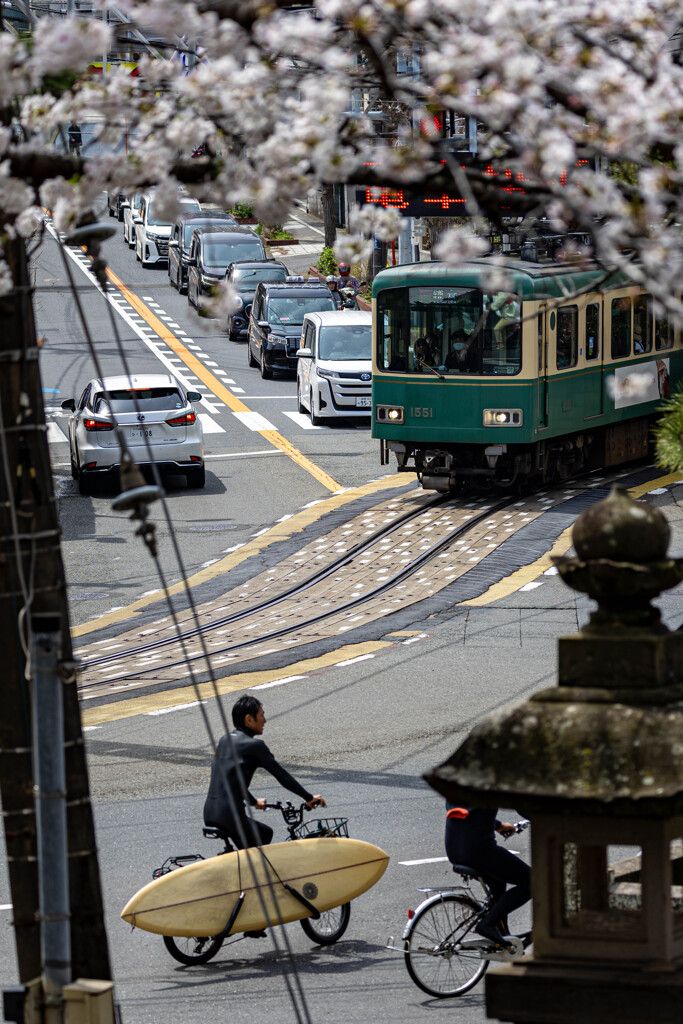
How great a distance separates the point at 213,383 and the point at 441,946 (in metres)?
28.6

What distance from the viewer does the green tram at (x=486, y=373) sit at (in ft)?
73.8

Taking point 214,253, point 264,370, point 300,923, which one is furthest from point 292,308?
point 300,923

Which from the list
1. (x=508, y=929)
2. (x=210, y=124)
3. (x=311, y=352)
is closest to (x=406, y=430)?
(x=311, y=352)

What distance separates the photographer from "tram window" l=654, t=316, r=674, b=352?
26188 mm

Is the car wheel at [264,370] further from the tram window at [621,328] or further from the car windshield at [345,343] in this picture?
the tram window at [621,328]

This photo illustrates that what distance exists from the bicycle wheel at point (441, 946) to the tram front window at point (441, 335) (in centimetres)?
1358

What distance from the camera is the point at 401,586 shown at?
2027 centimetres

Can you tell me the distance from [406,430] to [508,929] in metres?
14.0

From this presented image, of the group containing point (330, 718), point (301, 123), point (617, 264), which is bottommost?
point (330, 718)

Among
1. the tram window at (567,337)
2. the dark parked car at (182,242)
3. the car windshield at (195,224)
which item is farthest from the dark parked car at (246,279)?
the tram window at (567,337)

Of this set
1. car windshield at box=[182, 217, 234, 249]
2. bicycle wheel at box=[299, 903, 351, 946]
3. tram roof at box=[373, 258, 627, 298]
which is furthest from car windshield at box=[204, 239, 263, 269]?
bicycle wheel at box=[299, 903, 351, 946]

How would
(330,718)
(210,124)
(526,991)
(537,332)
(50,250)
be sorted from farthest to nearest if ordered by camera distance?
1. (50,250)
2. (537,332)
3. (330,718)
4. (210,124)
5. (526,991)

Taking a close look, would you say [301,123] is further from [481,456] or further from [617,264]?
[481,456]

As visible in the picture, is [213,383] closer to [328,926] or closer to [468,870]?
[328,926]
